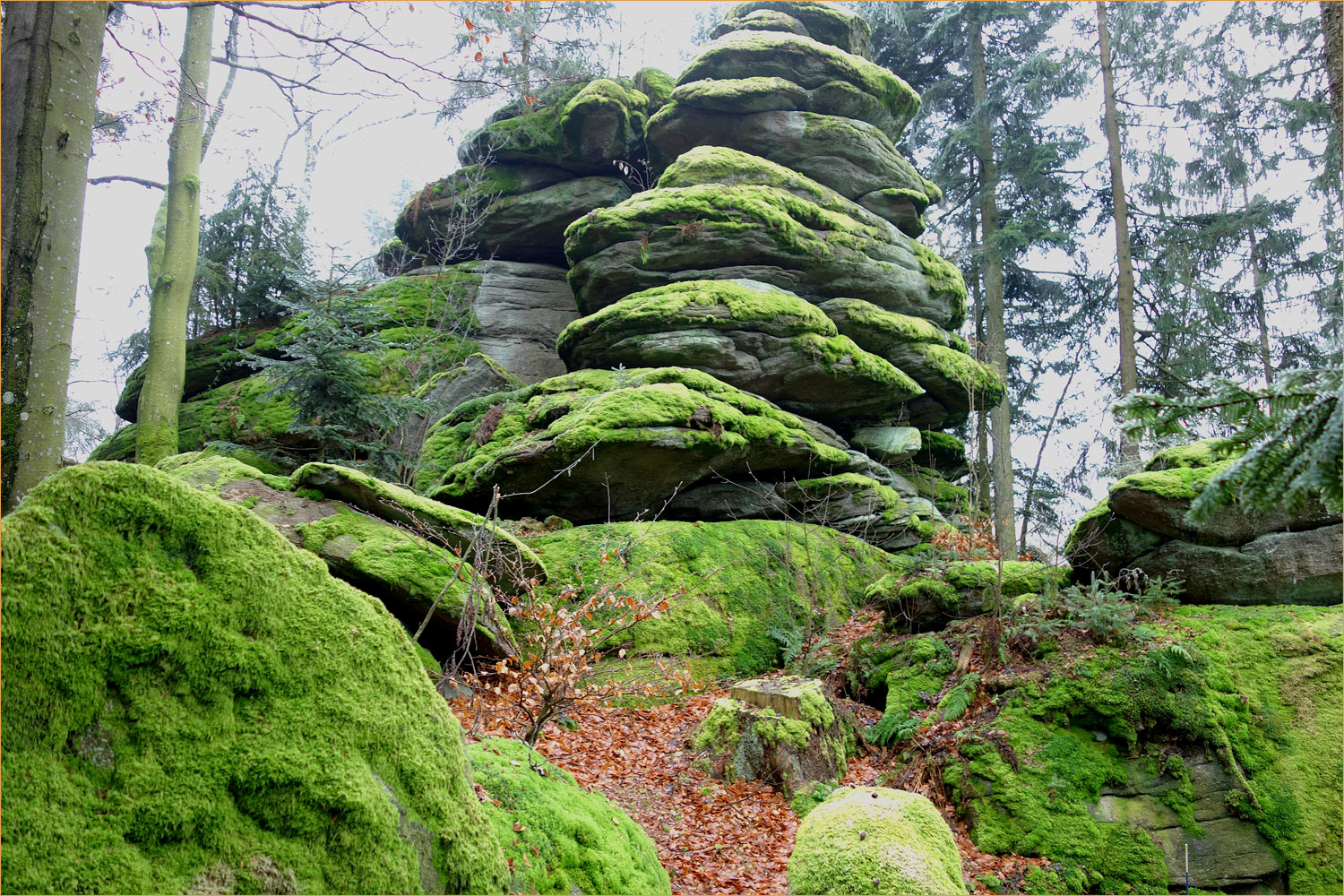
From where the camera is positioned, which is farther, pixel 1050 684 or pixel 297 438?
pixel 297 438

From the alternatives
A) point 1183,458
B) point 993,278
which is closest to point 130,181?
point 1183,458

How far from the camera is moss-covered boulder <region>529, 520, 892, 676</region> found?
8.74 m

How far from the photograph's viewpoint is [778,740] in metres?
6.23

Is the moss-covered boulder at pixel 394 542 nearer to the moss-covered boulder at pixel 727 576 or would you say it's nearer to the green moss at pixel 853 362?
the moss-covered boulder at pixel 727 576

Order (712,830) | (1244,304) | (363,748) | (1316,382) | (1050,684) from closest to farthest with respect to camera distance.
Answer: (1316,382) → (363,748) → (712,830) → (1050,684) → (1244,304)

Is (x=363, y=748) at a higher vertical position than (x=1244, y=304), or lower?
lower

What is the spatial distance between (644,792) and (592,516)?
538cm

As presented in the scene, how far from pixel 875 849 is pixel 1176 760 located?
3839 millimetres

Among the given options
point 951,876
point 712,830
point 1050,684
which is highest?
point 1050,684

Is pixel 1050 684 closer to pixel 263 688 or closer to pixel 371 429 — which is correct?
pixel 263 688

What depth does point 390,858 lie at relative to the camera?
2256 mm

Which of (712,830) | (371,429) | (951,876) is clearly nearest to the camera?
(951,876)

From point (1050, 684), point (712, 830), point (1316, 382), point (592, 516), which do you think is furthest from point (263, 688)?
point (592, 516)

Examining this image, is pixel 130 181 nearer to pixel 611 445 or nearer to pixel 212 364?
pixel 212 364
